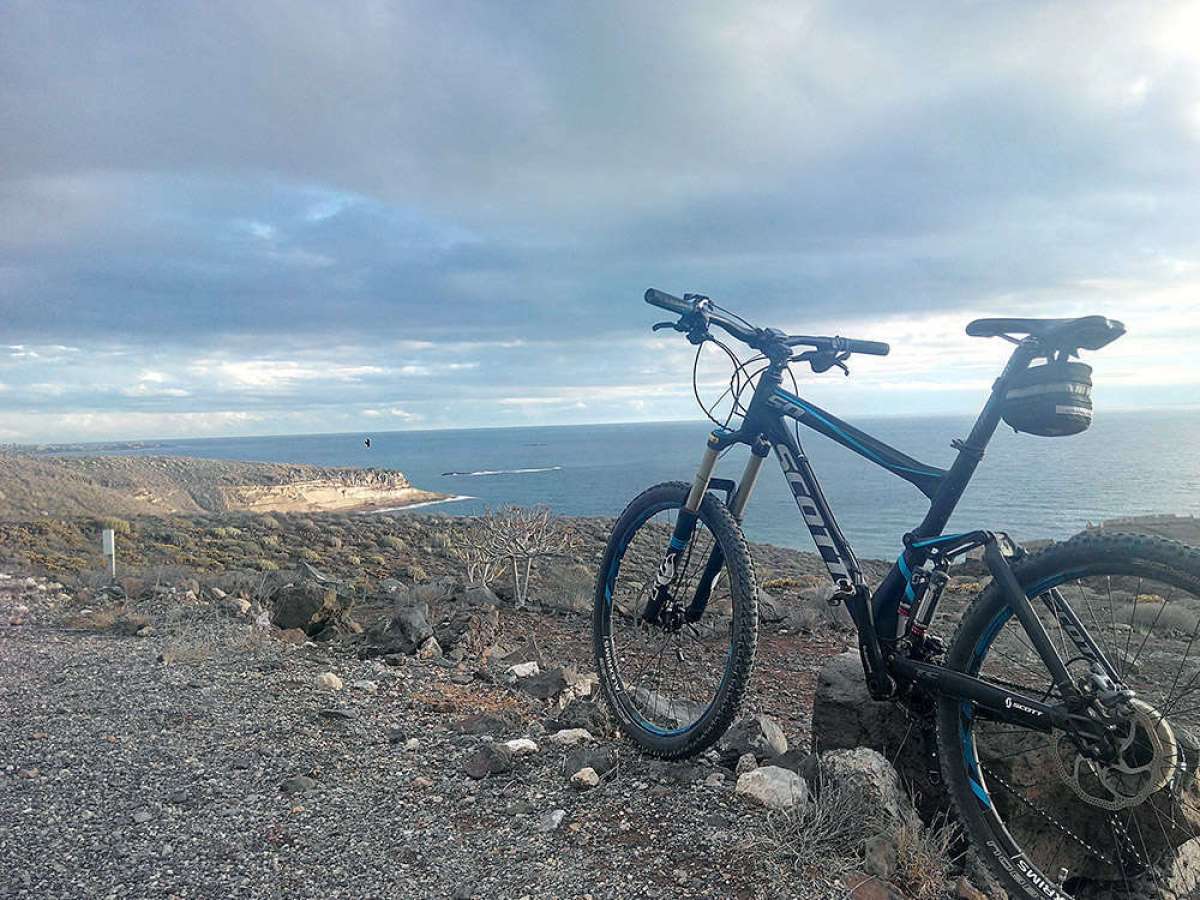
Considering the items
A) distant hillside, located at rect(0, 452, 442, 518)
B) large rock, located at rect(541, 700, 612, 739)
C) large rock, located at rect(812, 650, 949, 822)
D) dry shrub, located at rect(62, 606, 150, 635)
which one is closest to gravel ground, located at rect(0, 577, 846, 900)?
large rock, located at rect(541, 700, 612, 739)

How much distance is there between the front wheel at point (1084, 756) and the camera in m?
2.57

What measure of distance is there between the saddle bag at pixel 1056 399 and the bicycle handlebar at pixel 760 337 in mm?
1046

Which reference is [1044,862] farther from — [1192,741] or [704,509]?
[704,509]

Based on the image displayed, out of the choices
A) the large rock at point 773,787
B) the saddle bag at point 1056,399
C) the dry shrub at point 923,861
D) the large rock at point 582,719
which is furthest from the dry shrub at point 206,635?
the saddle bag at point 1056,399

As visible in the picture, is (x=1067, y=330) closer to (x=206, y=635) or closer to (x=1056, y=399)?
(x=1056, y=399)

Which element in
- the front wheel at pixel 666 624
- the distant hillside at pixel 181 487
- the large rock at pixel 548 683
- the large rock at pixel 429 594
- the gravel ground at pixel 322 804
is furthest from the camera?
the distant hillside at pixel 181 487

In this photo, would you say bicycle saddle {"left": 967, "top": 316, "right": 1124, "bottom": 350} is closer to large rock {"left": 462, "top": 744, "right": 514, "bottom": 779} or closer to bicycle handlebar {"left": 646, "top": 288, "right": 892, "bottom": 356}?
bicycle handlebar {"left": 646, "top": 288, "right": 892, "bottom": 356}

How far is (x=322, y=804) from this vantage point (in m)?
3.70

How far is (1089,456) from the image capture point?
388ft

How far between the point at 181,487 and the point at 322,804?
85552 mm

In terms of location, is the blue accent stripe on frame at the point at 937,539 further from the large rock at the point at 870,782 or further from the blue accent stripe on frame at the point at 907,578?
the large rock at the point at 870,782

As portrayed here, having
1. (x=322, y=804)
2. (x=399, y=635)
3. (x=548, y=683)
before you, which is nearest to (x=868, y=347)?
(x=322, y=804)

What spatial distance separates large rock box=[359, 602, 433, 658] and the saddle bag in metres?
5.75

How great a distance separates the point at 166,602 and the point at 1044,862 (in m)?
9.15
